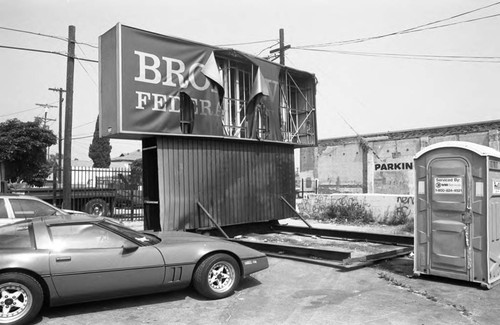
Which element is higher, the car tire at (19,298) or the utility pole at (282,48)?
the utility pole at (282,48)

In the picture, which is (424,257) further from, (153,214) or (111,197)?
(111,197)

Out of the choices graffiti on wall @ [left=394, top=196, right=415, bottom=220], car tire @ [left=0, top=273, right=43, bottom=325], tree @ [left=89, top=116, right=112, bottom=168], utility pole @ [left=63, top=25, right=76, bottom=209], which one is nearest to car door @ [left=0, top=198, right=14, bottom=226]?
utility pole @ [left=63, top=25, right=76, bottom=209]

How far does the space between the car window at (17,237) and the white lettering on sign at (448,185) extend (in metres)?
6.18

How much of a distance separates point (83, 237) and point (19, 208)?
19.0 feet

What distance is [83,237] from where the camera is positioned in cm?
534

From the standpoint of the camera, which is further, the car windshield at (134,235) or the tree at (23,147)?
the tree at (23,147)

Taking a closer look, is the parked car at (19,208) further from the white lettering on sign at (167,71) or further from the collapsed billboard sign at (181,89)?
the white lettering on sign at (167,71)

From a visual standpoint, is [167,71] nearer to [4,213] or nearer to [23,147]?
[4,213]

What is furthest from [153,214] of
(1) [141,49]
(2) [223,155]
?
(1) [141,49]

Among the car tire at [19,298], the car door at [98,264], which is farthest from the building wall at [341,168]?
the car tire at [19,298]

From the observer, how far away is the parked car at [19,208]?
9.72 meters

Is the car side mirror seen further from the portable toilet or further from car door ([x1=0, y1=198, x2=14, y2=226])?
car door ([x1=0, y1=198, x2=14, y2=226])

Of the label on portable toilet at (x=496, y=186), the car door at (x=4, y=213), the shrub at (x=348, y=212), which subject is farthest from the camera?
the shrub at (x=348, y=212)

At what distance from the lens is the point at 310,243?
35.3ft
